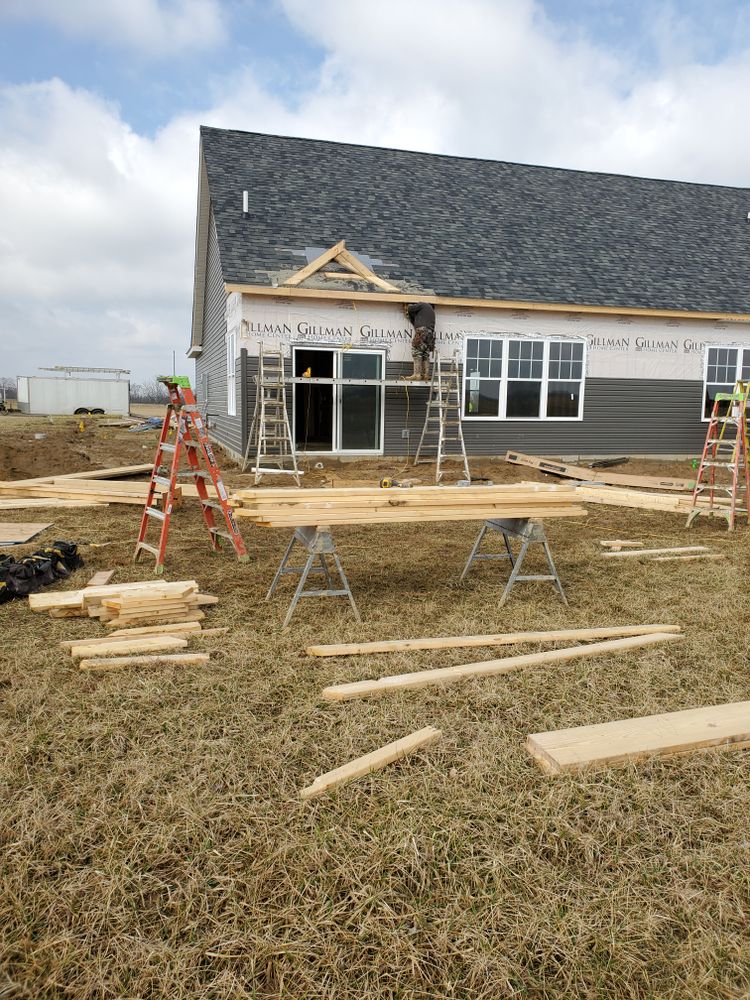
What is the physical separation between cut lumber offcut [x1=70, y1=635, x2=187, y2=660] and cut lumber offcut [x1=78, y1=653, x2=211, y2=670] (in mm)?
87

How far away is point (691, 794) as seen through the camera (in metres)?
3.03

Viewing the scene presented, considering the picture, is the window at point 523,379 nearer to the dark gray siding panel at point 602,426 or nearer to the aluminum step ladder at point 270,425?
the dark gray siding panel at point 602,426

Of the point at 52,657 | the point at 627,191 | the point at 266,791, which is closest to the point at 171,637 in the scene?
the point at 52,657

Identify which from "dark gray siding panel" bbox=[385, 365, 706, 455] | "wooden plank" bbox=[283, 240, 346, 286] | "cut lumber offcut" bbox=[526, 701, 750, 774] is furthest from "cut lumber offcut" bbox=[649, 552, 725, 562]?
"wooden plank" bbox=[283, 240, 346, 286]

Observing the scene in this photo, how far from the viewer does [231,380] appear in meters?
15.2

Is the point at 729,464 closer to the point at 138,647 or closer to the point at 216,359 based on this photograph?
the point at 138,647

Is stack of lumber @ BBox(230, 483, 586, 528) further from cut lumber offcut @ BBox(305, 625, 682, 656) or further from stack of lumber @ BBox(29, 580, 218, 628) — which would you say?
cut lumber offcut @ BBox(305, 625, 682, 656)

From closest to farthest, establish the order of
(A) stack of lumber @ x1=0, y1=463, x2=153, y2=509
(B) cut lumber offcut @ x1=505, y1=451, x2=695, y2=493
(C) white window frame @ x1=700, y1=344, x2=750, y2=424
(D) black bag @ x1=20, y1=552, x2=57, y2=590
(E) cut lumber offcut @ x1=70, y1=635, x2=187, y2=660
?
(E) cut lumber offcut @ x1=70, y1=635, x2=187, y2=660, (D) black bag @ x1=20, y1=552, x2=57, y2=590, (A) stack of lumber @ x1=0, y1=463, x2=153, y2=509, (B) cut lumber offcut @ x1=505, y1=451, x2=695, y2=493, (C) white window frame @ x1=700, y1=344, x2=750, y2=424

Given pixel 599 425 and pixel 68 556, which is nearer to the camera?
pixel 68 556

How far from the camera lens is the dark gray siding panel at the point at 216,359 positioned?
15562 mm

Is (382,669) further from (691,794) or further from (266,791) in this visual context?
(691,794)

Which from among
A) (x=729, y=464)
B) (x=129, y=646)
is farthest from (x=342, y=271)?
(x=129, y=646)

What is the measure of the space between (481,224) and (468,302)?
3.64m

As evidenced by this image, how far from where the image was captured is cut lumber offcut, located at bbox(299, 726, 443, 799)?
2.96 m
